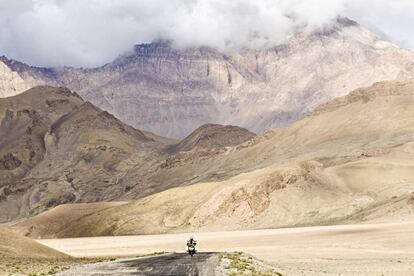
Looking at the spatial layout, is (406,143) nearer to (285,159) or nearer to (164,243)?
(285,159)

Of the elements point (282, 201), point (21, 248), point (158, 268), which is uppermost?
point (282, 201)

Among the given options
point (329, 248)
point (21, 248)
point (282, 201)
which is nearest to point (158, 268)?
point (21, 248)

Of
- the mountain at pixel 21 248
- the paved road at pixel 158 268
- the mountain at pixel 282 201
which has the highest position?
the mountain at pixel 282 201

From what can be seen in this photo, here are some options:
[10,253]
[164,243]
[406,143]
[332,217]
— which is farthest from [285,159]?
[10,253]

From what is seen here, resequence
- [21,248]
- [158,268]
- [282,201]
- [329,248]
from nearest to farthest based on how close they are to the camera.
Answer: [158,268]
[21,248]
[329,248]
[282,201]

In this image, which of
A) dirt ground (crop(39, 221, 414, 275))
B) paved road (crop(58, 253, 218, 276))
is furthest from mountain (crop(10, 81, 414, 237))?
paved road (crop(58, 253, 218, 276))

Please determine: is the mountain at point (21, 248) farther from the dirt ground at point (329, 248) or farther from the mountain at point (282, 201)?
the mountain at point (282, 201)

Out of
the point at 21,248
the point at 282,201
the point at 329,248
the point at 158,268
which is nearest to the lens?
the point at 158,268

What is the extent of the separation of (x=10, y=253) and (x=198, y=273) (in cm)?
2587

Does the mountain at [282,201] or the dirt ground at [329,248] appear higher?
the mountain at [282,201]

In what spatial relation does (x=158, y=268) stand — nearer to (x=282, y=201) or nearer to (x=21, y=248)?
(x=21, y=248)

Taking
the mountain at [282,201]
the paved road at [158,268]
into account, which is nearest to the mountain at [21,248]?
the paved road at [158,268]

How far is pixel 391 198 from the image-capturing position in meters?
123

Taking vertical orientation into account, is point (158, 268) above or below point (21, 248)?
below
